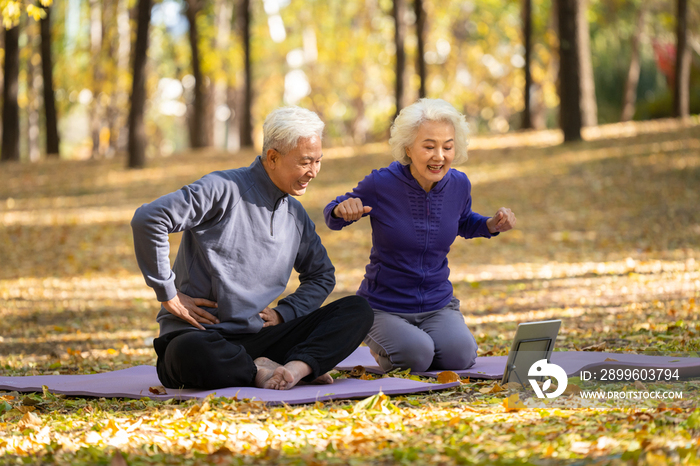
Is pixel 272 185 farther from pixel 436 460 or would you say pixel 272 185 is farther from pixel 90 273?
pixel 90 273

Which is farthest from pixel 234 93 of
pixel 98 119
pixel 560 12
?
pixel 560 12

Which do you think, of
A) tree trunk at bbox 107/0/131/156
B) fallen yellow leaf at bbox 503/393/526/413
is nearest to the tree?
tree trunk at bbox 107/0/131/156

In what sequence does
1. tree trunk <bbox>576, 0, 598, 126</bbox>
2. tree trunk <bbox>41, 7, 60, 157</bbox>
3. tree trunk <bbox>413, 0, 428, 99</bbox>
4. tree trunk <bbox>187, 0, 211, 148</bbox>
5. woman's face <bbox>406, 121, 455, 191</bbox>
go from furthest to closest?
tree trunk <bbox>187, 0, 211, 148</bbox>, tree trunk <bbox>41, 7, 60, 157</bbox>, tree trunk <bbox>413, 0, 428, 99</bbox>, tree trunk <bbox>576, 0, 598, 126</bbox>, woman's face <bbox>406, 121, 455, 191</bbox>

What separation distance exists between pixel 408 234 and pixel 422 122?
0.65m

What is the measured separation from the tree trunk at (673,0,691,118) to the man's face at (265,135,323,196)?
16402 mm

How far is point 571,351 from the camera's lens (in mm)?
4617

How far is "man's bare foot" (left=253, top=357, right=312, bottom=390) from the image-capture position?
11.9 feet

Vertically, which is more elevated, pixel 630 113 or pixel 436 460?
pixel 630 113

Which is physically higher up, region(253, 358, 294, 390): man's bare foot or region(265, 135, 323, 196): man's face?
region(265, 135, 323, 196): man's face

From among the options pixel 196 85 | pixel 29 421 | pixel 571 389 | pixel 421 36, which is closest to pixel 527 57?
pixel 421 36

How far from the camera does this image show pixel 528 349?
3.71 m

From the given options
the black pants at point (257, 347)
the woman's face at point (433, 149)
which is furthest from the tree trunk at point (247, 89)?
the black pants at point (257, 347)

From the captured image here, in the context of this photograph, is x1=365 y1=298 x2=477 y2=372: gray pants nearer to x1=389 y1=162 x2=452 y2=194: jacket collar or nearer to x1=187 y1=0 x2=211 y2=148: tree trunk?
x1=389 y1=162 x2=452 y2=194: jacket collar

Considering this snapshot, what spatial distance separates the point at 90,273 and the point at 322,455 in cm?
822
